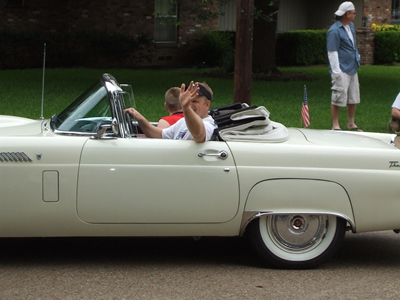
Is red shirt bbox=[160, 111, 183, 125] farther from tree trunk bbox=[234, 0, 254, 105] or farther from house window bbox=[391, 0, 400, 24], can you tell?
house window bbox=[391, 0, 400, 24]

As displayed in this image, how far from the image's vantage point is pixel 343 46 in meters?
9.80

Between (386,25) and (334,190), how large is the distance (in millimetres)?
28504

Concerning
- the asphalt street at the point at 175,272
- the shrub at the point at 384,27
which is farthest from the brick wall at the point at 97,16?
the asphalt street at the point at 175,272

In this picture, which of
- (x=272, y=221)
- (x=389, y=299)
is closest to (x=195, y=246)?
(x=272, y=221)

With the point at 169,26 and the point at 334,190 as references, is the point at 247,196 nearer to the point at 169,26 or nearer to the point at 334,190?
the point at 334,190

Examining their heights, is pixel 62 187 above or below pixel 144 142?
below

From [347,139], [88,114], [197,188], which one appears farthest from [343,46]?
[197,188]

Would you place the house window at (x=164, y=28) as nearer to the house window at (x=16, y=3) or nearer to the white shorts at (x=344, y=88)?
the house window at (x=16, y=3)

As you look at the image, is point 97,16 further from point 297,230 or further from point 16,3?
point 297,230

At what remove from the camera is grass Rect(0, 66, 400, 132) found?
12.1 m

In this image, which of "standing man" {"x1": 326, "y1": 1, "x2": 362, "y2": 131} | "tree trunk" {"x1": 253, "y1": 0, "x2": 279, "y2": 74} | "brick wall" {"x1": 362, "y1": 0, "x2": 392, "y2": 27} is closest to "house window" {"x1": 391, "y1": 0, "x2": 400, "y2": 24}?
"brick wall" {"x1": 362, "y1": 0, "x2": 392, "y2": 27}

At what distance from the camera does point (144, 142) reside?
4633 millimetres

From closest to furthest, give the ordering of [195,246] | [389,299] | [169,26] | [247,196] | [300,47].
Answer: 1. [389,299]
2. [247,196]
3. [195,246]
4. [169,26]
5. [300,47]

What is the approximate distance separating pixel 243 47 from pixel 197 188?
178 inches
